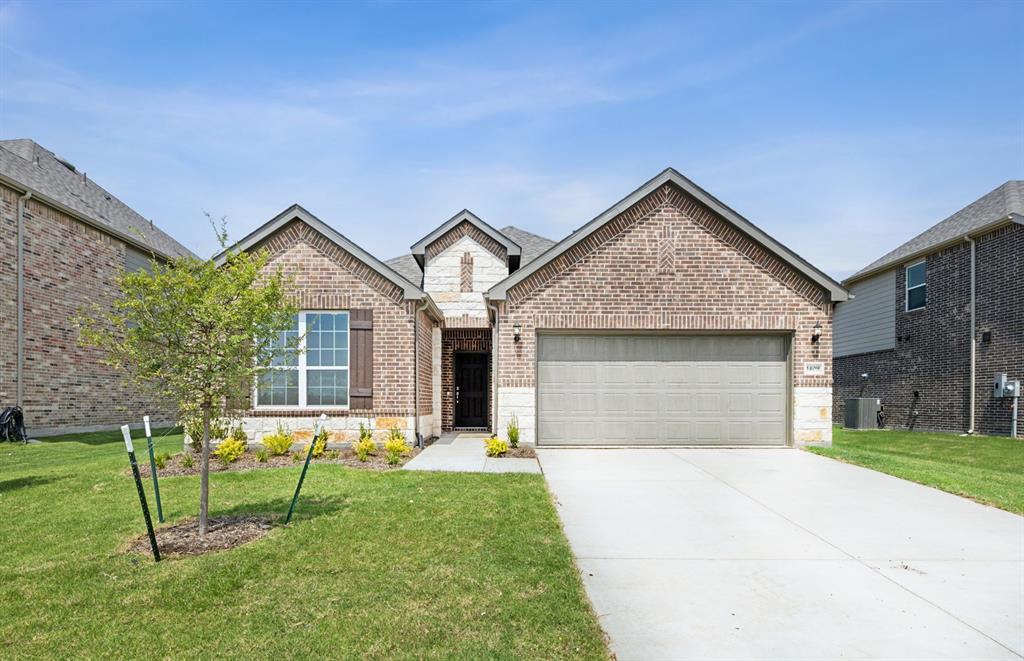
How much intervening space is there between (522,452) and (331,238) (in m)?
5.93

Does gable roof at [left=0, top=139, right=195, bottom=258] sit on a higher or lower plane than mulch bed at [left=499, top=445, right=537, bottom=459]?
higher

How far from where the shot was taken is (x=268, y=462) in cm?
1069

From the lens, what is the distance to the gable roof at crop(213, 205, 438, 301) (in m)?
12.5

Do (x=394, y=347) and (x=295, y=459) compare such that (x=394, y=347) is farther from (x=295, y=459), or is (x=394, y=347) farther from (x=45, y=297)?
(x=45, y=297)

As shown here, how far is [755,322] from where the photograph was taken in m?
12.8

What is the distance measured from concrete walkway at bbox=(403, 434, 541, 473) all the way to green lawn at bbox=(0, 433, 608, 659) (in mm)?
2047

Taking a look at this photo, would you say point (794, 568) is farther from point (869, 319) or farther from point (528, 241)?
point (869, 319)

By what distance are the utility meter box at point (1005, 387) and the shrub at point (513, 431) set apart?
45.0ft

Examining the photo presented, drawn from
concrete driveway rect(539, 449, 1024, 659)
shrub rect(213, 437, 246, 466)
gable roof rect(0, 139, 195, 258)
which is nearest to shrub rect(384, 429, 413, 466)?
shrub rect(213, 437, 246, 466)

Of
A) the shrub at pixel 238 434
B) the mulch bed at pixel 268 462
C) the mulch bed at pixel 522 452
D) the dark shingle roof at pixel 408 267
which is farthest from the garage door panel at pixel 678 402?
the shrub at pixel 238 434

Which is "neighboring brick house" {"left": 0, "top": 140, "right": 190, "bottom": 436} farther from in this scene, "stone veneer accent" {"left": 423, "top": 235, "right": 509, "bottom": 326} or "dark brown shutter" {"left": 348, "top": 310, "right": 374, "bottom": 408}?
"stone veneer accent" {"left": 423, "top": 235, "right": 509, "bottom": 326}

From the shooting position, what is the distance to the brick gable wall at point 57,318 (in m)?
14.8

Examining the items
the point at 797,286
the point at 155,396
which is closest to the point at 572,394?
the point at 797,286

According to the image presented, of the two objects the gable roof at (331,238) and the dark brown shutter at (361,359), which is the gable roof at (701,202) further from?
the dark brown shutter at (361,359)
